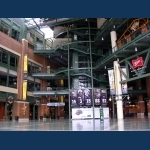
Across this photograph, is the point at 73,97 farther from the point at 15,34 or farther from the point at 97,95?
the point at 15,34

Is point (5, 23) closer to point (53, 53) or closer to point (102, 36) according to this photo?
point (53, 53)

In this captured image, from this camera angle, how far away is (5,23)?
37.5 metres

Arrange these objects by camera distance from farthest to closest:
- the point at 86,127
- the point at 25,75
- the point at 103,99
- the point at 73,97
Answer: the point at 103,99, the point at 73,97, the point at 25,75, the point at 86,127

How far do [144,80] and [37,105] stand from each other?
27404 millimetres

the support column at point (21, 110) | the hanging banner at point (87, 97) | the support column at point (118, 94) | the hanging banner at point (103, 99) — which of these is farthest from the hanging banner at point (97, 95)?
the support column at point (21, 110)

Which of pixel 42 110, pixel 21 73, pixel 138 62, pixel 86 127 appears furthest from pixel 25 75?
pixel 86 127

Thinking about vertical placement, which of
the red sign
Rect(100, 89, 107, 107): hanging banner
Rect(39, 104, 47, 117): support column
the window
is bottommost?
Rect(39, 104, 47, 117): support column

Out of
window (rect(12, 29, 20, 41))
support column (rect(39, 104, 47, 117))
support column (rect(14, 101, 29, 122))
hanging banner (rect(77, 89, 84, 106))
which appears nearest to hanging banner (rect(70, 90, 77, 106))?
hanging banner (rect(77, 89, 84, 106))

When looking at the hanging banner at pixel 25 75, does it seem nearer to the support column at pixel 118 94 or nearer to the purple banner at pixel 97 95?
the purple banner at pixel 97 95

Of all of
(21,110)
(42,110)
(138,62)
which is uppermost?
(138,62)

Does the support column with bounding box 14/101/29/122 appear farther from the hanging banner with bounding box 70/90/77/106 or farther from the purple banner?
the purple banner

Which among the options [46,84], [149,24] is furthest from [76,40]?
[149,24]

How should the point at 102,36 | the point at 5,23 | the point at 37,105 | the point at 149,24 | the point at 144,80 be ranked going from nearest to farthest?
the point at 149,24 → the point at 5,23 → the point at 102,36 → the point at 37,105 → the point at 144,80

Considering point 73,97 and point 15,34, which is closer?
point 73,97
